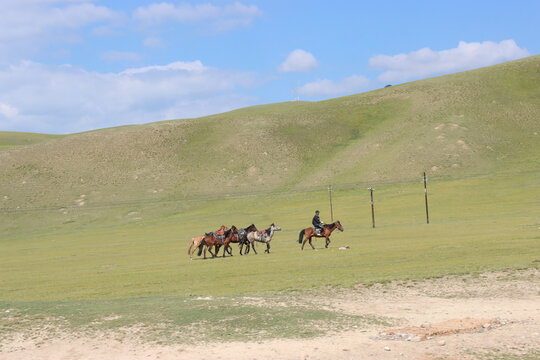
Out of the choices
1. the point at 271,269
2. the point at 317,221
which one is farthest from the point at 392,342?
the point at 317,221

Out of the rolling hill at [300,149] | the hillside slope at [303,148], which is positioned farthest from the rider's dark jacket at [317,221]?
the hillside slope at [303,148]

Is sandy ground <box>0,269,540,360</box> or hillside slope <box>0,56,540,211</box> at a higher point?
hillside slope <box>0,56,540,211</box>

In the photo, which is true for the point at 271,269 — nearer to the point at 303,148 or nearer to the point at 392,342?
the point at 392,342

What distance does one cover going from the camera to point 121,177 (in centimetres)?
12938

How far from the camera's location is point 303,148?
14125 centimetres

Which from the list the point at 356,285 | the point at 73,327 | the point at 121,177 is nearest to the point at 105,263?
the point at 356,285

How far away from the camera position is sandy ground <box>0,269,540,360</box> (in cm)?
1385

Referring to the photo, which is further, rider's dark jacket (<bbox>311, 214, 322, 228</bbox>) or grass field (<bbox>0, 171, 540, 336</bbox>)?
rider's dark jacket (<bbox>311, 214, 322, 228</bbox>)

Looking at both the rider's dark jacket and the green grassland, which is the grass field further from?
the rider's dark jacket

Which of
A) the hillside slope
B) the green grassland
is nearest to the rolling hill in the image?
the hillside slope

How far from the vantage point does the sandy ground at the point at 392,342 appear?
13.9 metres

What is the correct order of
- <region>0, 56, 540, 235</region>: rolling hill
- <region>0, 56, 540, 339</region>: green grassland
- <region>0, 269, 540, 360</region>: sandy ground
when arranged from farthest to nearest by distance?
<region>0, 56, 540, 235</region>: rolling hill → <region>0, 56, 540, 339</region>: green grassland → <region>0, 269, 540, 360</region>: sandy ground

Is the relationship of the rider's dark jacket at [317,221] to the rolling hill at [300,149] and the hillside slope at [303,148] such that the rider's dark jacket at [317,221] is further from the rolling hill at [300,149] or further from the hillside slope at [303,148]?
the hillside slope at [303,148]

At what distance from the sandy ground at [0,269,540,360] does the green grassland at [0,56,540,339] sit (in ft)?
4.34
